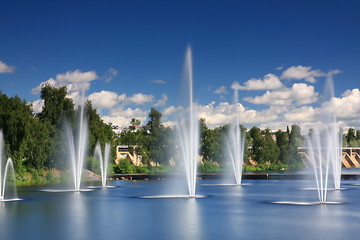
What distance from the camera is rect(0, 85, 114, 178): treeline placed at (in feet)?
179

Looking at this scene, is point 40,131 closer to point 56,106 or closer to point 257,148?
point 56,106

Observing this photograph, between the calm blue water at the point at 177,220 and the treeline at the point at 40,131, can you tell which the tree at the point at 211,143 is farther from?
the calm blue water at the point at 177,220

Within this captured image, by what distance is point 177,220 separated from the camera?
22281 mm

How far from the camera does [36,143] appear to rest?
195 feet

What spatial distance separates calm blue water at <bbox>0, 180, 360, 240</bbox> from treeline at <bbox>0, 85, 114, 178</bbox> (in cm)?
2536

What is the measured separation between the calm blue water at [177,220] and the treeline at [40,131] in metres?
25.4

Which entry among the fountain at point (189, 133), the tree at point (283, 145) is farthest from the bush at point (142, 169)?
the fountain at point (189, 133)

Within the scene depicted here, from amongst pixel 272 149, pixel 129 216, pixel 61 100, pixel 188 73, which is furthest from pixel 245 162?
pixel 129 216

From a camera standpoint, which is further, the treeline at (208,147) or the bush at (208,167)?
the bush at (208,167)

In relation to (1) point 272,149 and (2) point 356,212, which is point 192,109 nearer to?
(2) point 356,212

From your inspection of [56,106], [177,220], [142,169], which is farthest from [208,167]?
[177,220]

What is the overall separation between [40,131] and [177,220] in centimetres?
4118

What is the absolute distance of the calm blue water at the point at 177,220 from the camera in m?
18.6

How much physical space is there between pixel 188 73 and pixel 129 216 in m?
11.9
